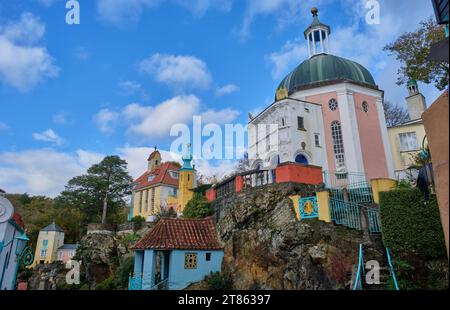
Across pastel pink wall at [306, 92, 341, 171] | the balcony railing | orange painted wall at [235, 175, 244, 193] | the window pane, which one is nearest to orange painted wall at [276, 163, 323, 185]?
the balcony railing

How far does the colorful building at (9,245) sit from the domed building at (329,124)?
51.6 ft

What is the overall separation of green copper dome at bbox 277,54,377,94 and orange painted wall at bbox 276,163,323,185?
1055cm

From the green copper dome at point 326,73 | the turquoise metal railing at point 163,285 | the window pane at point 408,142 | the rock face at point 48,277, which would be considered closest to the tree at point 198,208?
the turquoise metal railing at point 163,285

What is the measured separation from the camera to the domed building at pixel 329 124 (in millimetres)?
22625

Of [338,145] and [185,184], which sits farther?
[185,184]

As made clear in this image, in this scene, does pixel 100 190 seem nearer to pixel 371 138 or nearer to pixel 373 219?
pixel 371 138

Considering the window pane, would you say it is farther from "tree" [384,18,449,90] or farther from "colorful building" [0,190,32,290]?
"colorful building" [0,190,32,290]

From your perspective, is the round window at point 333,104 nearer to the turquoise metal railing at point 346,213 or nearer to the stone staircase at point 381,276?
the turquoise metal railing at point 346,213

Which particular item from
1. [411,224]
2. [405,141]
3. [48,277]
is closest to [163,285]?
[411,224]

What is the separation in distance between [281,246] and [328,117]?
48.2 ft

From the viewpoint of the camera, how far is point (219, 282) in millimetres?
15281

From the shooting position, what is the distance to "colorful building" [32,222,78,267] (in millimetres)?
43344
